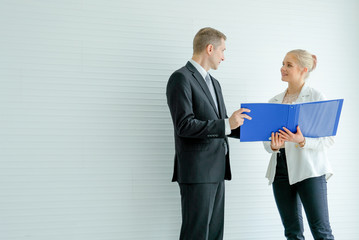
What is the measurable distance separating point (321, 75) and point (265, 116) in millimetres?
1345

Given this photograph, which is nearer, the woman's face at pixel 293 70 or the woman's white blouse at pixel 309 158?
the woman's white blouse at pixel 309 158

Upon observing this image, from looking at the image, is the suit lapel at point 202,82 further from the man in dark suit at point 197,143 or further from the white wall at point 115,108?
the white wall at point 115,108

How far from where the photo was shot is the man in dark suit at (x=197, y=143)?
220 centimetres

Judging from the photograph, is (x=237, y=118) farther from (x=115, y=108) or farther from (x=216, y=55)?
(x=115, y=108)

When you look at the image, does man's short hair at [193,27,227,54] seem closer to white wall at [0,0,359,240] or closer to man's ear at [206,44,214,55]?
man's ear at [206,44,214,55]

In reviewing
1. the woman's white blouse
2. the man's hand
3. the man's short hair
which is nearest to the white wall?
the man's short hair

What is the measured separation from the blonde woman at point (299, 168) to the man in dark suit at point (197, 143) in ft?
1.23

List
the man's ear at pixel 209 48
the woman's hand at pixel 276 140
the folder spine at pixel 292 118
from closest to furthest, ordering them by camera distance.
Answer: the folder spine at pixel 292 118 → the woman's hand at pixel 276 140 → the man's ear at pixel 209 48

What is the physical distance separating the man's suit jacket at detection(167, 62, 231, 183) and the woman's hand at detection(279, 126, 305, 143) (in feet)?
1.23

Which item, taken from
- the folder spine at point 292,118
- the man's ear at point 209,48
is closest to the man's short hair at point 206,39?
the man's ear at point 209,48

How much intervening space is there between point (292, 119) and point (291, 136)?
11 centimetres

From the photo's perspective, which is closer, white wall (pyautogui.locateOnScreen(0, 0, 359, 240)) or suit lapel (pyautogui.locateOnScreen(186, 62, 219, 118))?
→ suit lapel (pyautogui.locateOnScreen(186, 62, 219, 118))

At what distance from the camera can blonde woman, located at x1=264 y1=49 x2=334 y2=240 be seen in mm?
2309

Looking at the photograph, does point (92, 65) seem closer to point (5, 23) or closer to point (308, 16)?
point (5, 23)
